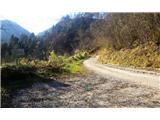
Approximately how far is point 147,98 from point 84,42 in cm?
3057

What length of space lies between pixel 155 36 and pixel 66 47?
16.8 meters

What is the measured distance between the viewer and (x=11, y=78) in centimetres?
1399

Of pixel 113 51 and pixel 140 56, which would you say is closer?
pixel 140 56

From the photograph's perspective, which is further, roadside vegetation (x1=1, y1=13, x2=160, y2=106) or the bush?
the bush

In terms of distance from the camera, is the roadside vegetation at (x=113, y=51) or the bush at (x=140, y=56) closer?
the roadside vegetation at (x=113, y=51)

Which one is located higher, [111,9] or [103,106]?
[111,9]

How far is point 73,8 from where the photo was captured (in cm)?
963

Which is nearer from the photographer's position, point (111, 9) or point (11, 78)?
point (111, 9)
